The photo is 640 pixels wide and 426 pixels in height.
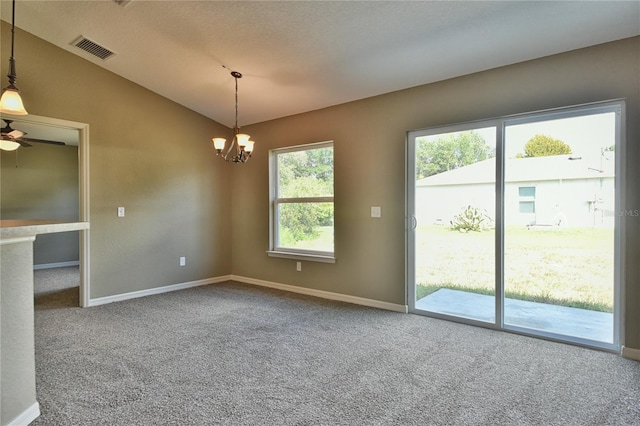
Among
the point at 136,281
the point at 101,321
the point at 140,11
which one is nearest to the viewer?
the point at 140,11

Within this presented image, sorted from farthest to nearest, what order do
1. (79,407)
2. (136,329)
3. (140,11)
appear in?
(136,329), (140,11), (79,407)

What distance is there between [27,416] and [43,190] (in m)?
6.52

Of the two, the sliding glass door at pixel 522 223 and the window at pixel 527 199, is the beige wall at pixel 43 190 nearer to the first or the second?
the sliding glass door at pixel 522 223

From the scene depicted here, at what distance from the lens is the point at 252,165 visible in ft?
16.3

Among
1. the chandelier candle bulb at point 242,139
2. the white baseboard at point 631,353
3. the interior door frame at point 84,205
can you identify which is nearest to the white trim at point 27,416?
the interior door frame at point 84,205

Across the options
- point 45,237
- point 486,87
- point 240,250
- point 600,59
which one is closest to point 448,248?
point 486,87

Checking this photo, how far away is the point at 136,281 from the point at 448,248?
398 cm

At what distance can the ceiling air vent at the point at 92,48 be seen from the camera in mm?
3367

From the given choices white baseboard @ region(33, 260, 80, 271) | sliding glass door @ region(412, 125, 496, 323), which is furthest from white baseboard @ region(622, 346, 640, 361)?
white baseboard @ region(33, 260, 80, 271)

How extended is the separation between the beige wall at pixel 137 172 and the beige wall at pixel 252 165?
0.5 inches

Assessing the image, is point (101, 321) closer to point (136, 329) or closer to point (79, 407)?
point (136, 329)

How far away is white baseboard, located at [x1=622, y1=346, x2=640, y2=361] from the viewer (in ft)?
8.07

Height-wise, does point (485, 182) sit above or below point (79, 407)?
above

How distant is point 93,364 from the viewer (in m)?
2.36
